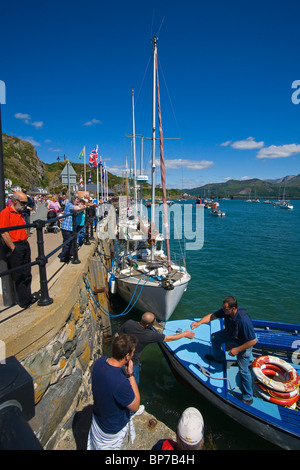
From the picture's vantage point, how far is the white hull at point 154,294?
8688mm

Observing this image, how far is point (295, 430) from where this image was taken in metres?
4.09

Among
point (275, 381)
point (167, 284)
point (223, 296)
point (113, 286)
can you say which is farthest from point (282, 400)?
point (223, 296)

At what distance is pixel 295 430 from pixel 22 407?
448cm

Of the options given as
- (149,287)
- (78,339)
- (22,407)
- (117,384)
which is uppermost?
(22,407)

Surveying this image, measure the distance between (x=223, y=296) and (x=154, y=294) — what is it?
507cm

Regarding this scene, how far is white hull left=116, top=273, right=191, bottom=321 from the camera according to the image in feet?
28.5

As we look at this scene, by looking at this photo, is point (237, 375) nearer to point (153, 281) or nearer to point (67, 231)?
point (153, 281)

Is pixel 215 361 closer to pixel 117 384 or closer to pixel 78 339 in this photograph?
pixel 78 339

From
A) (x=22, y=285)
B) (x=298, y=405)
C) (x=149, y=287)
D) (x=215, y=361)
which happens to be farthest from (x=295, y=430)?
(x=149, y=287)

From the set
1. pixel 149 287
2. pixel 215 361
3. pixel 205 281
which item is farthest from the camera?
pixel 205 281

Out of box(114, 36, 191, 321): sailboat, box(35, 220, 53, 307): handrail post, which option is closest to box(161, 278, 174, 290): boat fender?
box(114, 36, 191, 321): sailboat

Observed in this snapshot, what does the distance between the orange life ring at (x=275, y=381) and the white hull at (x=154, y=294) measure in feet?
12.1

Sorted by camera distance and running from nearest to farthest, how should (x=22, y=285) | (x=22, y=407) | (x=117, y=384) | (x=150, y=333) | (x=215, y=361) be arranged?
1. (x=22, y=407)
2. (x=117, y=384)
3. (x=22, y=285)
4. (x=150, y=333)
5. (x=215, y=361)

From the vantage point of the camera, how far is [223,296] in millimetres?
12422
